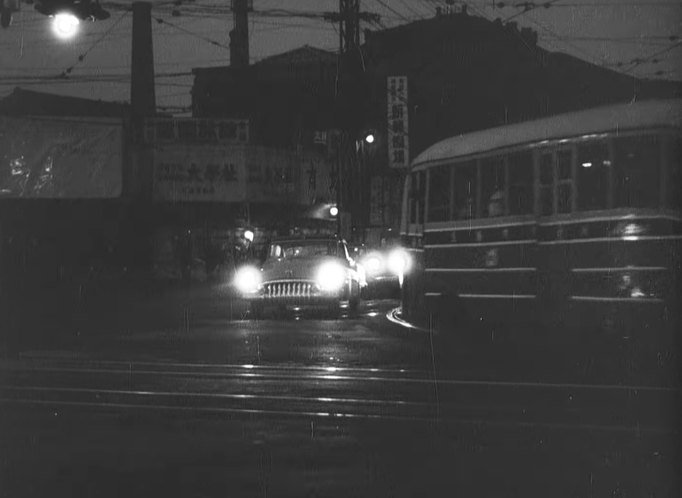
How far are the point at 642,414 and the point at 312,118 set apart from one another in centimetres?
5789

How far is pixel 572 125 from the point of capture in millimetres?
15609

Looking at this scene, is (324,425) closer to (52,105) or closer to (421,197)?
(421,197)

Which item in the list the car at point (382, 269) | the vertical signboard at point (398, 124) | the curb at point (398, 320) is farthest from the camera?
the vertical signboard at point (398, 124)

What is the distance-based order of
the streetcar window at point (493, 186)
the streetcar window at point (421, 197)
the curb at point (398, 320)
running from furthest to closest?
the curb at point (398, 320) → the streetcar window at point (421, 197) → the streetcar window at point (493, 186)

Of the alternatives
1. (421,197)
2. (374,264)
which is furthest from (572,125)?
(374,264)

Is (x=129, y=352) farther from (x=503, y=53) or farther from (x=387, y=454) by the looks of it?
(x=503, y=53)

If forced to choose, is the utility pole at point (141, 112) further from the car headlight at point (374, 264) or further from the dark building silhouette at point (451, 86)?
the dark building silhouette at point (451, 86)

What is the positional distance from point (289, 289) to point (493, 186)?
7.16 meters

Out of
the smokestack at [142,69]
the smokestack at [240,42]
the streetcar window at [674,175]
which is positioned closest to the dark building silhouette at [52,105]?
the smokestack at [240,42]

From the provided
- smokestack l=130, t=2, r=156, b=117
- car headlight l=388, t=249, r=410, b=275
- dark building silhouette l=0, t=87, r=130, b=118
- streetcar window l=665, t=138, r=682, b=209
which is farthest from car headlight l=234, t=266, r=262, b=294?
dark building silhouette l=0, t=87, r=130, b=118

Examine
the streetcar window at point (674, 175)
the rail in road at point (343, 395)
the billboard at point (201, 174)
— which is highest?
the billboard at point (201, 174)

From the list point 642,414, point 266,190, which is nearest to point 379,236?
point 266,190

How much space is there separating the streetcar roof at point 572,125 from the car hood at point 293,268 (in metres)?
5.04

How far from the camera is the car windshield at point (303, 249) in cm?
2427
